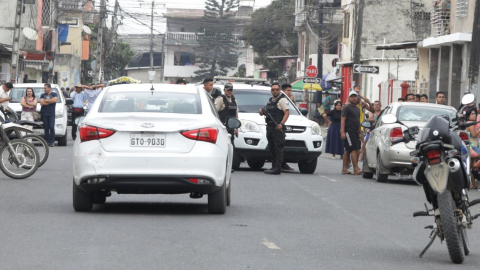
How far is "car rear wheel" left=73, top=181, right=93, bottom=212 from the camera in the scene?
11.4 meters

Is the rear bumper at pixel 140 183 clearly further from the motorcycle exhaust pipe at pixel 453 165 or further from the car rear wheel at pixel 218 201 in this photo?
the motorcycle exhaust pipe at pixel 453 165

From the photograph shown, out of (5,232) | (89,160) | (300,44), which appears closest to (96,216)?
(89,160)

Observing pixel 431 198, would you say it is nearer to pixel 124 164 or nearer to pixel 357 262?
pixel 357 262

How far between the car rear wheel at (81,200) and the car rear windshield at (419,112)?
8460mm

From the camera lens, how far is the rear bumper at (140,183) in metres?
10.9

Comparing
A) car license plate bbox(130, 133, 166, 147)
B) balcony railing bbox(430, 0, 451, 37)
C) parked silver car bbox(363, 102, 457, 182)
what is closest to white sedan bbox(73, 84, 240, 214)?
A: car license plate bbox(130, 133, 166, 147)

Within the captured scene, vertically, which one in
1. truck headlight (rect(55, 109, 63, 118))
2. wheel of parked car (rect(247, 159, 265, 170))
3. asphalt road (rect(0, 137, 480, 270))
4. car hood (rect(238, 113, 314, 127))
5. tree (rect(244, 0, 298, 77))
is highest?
tree (rect(244, 0, 298, 77))

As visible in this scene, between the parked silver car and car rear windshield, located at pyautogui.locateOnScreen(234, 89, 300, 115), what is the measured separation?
2.80 meters

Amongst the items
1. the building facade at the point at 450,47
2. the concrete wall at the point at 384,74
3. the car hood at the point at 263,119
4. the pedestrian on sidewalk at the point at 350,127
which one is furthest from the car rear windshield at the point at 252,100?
the concrete wall at the point at 384,74

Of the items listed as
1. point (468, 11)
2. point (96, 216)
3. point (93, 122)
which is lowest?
point (96, 216)

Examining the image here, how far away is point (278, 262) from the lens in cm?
825

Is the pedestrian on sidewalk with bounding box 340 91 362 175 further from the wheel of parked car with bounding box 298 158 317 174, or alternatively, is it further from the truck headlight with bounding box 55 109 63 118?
the truck headlight with bounding box 55 109 63 118

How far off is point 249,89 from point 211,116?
10.3 metres

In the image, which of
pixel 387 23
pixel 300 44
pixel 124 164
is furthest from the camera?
pixel 300 44
